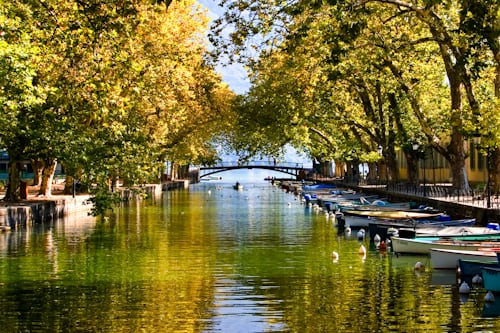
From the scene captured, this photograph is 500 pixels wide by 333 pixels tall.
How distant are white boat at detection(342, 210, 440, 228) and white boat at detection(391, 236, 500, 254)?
9.84 meters

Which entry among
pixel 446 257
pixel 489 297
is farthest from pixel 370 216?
pixel 489 297

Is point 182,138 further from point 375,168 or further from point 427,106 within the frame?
point 427,106

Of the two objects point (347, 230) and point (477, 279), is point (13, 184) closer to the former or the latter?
point (347, 230)

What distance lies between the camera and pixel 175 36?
212 ft

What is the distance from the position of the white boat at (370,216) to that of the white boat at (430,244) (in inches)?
387

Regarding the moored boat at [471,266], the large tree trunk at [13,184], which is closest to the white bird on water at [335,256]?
the moored boat at [471,266]

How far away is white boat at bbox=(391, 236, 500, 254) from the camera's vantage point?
26116 mm

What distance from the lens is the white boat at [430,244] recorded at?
26116mm

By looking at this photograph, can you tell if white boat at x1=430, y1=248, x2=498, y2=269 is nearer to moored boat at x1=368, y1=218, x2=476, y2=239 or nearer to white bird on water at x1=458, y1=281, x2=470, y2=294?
white bird on water at x1=458, y1=281, x2=470, y2=294

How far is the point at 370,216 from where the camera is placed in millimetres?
43750

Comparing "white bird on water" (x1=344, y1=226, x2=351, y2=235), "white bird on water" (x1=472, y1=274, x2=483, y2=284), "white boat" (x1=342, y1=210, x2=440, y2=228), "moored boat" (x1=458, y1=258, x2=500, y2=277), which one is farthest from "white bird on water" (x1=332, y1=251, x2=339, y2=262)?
"white bird on water" (x1=344, y1=226, x2=351, y2=235)

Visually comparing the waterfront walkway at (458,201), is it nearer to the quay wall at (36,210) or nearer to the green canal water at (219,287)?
the green canal water at (219,287)

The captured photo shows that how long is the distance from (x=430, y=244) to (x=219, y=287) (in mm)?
8125

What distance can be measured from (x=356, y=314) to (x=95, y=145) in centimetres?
2974
